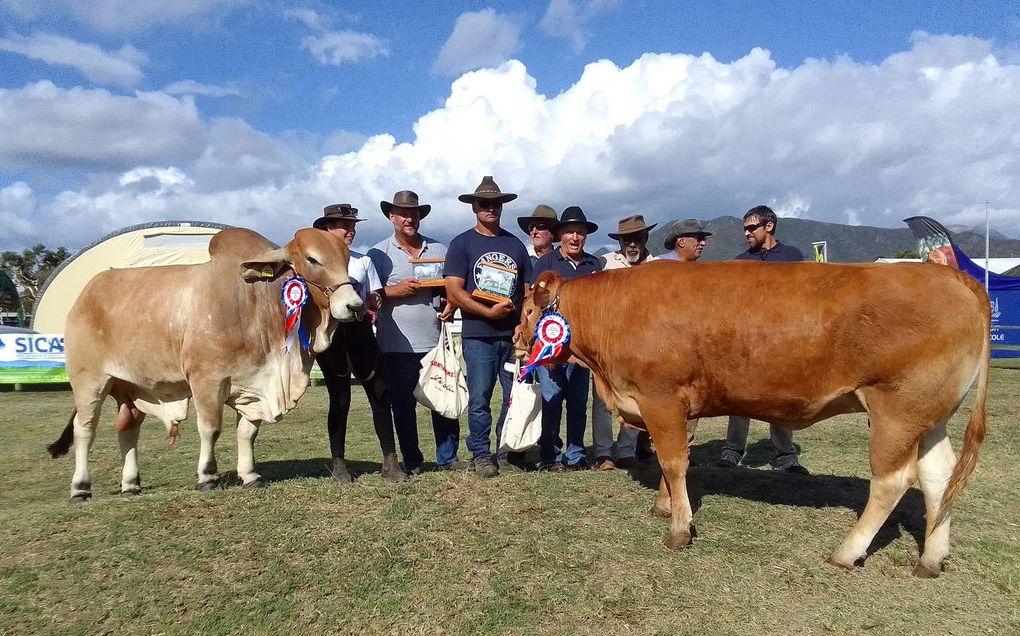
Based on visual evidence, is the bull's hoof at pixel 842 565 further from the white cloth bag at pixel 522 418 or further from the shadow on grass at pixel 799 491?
the white cloth bag at pixel 522 418

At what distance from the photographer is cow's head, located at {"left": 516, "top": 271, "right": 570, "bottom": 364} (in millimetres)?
5379

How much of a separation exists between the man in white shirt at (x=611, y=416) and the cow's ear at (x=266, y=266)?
3.20 metres

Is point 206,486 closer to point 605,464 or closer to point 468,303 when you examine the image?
point 468,303

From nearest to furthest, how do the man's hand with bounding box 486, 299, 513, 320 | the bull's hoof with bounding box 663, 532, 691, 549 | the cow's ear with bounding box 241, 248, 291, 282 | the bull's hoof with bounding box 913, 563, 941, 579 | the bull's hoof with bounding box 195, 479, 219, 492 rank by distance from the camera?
the bull's hoof with bounding box 913, 563, 941, 579 → the bull's hoof with bounding box 663, 532, 691, 549 → the cow's ear with bounding box 241, 248, 291, 282 → the bull's hoof with bounding box 195, 479, 219, 492 → the man's hand with bounding box 486, 299, 513, 320

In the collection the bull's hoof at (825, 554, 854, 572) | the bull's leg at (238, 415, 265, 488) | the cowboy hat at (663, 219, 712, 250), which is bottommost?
the bull's hoof at (825, 554, 854, 572)

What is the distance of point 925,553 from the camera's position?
13.8 feet

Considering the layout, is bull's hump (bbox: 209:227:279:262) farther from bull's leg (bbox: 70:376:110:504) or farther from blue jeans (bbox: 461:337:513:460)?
blue jeans (bbox: 461:337:513:460)

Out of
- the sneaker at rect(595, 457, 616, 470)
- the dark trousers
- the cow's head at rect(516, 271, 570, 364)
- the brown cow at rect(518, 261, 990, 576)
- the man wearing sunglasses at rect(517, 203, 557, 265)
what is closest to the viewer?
the brown cow at rect(518, 261, 990, 576)

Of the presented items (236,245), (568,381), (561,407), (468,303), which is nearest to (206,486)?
(236,245)

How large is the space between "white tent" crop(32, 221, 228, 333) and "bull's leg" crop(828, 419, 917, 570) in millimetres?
19853

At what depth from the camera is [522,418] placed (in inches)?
234

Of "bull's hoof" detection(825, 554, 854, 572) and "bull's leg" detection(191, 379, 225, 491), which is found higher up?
"bull's leg" detection(191, 379, 225, 491)

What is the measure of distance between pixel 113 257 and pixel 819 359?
21.6 metres

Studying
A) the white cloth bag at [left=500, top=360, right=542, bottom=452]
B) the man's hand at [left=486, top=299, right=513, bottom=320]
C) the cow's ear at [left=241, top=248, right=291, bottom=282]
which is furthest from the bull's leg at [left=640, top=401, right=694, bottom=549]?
the cow's ear at [left=241, top=248, right=291, bottom=282]
